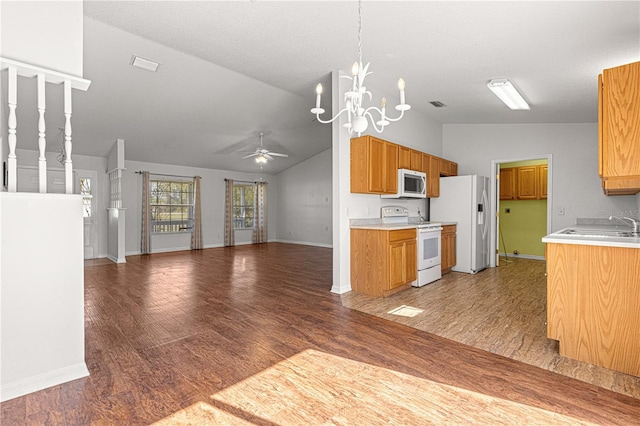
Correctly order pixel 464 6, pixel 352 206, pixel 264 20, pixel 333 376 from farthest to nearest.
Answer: pixel 352 206, pixel 264 20, pixel 464 6, pixel 333 376

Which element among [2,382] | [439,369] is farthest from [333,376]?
[2,382]

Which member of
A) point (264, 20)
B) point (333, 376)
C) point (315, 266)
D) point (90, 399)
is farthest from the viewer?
point (315, 266)

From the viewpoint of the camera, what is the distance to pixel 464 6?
2.60 metres

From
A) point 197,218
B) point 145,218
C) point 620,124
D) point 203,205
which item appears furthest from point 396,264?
point 203,205

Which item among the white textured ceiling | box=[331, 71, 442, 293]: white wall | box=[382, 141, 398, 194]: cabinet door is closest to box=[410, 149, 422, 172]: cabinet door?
box=[382, 141, 398, 194]: cabinet door

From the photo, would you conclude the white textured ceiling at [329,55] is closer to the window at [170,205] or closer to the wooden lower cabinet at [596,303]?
the wooden lower cabinet at [596,303]

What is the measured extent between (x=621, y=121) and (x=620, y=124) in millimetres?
20

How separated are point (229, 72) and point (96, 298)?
3606mm

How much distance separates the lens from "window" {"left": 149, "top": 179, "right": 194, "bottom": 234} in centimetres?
865

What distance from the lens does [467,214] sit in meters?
5.64

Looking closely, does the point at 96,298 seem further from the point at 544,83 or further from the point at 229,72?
the point at 544,83

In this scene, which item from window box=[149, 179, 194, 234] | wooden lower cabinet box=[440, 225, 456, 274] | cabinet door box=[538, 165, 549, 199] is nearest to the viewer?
wooden lower cabinet box=[440, 225, 456, 274]

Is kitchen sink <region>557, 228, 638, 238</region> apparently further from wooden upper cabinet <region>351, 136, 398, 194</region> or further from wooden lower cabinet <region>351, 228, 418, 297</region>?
wooden upper cabinet <region>351, 136, 398, 194</region>

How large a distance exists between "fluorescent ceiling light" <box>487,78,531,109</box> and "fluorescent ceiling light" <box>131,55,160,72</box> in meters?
4.52
